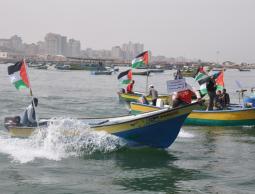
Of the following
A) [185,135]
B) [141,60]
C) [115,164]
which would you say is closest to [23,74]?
[115,164]

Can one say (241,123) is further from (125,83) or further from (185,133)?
(125,83)

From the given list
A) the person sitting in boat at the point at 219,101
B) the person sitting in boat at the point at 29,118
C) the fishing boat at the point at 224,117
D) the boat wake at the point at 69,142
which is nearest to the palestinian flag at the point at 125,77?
the person sitting in boat at the point at 219,101

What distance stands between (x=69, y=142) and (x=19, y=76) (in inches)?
A: 116

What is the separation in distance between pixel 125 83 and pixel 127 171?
19904 mm

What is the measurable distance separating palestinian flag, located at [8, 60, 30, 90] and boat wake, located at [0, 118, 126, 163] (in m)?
1.74

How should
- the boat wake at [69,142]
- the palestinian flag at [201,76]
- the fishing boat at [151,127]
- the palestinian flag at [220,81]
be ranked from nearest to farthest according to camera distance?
the fishing boat at [151,127], the boat wake at [69,142], the palestinian flag at [201,76], the palestinian flag at [220,81]

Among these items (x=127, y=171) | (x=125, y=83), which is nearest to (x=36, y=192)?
(x=127, y=171)

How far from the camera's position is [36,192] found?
39.5 feet

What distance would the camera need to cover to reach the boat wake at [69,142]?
53.3ft

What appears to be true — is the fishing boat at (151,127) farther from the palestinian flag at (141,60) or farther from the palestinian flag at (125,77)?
the palestinian flag at (125,77)

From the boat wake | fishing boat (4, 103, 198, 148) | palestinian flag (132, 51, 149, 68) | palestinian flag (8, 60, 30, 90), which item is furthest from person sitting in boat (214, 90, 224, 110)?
palestinian flag (8, 60, 30, 90)

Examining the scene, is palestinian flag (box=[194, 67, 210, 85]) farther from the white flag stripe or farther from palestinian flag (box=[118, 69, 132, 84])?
palestinian flag (box=[118, 69, 132, 84])

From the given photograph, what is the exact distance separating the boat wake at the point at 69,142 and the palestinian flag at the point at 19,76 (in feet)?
5.72

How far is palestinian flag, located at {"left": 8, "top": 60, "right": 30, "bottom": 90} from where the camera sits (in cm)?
1705
